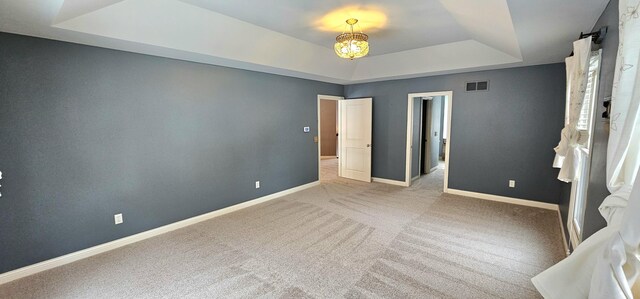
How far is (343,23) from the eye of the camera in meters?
3.31

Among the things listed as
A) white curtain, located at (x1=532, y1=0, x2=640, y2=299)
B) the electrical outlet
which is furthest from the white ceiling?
the electrical outlet

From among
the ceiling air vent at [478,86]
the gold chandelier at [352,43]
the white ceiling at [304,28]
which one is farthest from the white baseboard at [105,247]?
the ceiling air vent at [478,86]

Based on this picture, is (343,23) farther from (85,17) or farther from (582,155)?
(582,155)

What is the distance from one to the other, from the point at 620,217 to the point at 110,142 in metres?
4.10

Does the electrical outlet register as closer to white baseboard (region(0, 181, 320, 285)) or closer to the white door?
white baseboard (region(0, 181, 320, 285))

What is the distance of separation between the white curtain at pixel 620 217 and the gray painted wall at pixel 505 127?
3546mm

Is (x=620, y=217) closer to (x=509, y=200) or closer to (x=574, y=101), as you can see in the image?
(x=574, y=101)

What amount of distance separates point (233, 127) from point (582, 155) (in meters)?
4.37

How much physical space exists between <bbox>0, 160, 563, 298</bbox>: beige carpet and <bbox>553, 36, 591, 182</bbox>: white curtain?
3.32ft

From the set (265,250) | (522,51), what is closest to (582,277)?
(265,250)

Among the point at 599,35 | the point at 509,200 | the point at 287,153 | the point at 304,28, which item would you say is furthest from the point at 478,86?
the point at 287,153

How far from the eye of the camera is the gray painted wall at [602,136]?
162 centimetres

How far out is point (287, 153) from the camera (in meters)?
5.03

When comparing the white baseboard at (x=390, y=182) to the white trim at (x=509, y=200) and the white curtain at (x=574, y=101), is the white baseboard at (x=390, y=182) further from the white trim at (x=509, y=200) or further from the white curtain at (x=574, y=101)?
the white curtain at (x=574, y=101)
